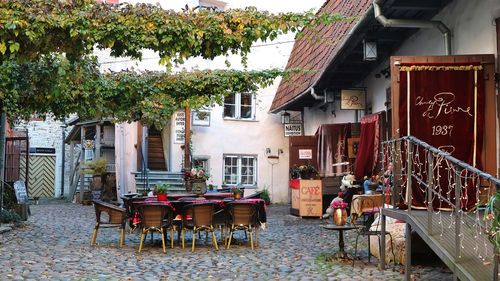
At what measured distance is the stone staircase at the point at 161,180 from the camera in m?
19.4

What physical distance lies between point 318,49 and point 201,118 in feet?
19.9

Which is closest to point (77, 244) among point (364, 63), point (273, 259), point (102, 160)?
point (273, 259)

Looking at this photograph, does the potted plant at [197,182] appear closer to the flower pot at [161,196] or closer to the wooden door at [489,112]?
the flower pot at [161,196]

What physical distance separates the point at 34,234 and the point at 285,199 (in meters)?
12.1

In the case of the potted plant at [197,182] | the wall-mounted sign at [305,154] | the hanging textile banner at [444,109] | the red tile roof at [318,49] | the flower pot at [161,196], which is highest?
the red tile roof at [318,49]

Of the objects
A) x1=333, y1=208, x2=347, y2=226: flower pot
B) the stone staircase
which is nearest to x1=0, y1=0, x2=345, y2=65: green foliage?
x1=333, y1=208, x2=347, y2=226: flower pot

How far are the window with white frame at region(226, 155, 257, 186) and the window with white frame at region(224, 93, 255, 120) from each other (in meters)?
1.61

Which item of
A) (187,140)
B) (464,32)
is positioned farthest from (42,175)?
(464,32)

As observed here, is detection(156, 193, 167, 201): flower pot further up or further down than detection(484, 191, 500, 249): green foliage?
further down

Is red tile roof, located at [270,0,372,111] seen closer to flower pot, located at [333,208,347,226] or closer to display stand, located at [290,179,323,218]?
display stand, located at [290,179,323,218]

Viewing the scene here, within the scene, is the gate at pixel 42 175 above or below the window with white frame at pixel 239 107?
below

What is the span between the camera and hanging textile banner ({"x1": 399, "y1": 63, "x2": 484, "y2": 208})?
25.2 ft

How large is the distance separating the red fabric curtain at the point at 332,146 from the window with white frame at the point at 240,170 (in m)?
6.95

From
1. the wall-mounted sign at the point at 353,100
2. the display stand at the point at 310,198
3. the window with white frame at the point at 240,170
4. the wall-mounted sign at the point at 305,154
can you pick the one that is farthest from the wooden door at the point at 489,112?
the window with white frame at the point at 240,170
